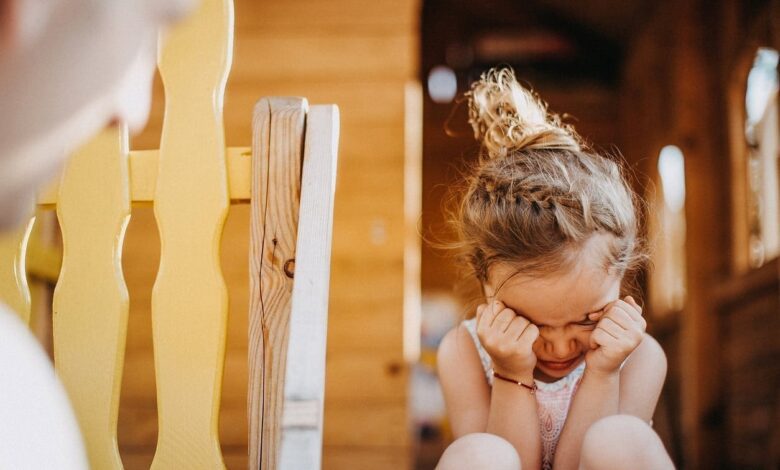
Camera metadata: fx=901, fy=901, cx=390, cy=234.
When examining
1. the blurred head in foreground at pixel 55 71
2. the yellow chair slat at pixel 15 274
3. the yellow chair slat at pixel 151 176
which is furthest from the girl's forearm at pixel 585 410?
the blurred head in foreground at pixel 55 71

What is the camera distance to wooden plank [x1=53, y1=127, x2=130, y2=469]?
1.36m

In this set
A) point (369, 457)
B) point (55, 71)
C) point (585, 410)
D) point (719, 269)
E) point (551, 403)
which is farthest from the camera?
point (719, 269)

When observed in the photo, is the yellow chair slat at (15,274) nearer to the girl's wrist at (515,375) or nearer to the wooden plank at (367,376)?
the girl's wrist at (515,375)

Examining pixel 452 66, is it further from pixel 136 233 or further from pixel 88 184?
pixel 88 184

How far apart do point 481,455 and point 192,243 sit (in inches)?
21.3

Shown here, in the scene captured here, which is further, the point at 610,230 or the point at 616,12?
the point at 616,12

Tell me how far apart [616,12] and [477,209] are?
5376 millimetres

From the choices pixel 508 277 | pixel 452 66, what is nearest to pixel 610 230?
pixel 508 277

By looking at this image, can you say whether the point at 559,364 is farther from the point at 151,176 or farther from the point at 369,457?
the point at 369,457

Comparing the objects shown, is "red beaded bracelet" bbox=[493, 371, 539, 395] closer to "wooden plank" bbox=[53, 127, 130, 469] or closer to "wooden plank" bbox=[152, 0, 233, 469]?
"wooden plank" bbox=[152, 0, 233, 469]

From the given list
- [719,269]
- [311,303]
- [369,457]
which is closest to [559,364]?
[311,303]

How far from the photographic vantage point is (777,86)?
3400 millimetres

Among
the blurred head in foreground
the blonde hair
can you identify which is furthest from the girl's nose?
the blurred head in foreground

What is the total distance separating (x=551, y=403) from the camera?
158 cm
